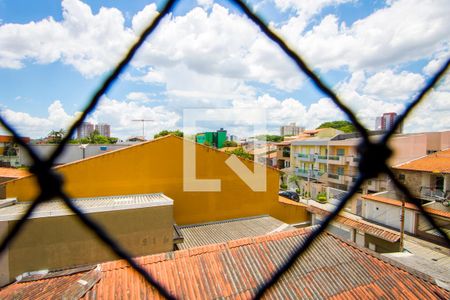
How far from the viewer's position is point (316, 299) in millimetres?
3518

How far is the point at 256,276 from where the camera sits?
385 centimetres

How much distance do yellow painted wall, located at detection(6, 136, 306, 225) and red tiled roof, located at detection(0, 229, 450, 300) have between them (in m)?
3.26

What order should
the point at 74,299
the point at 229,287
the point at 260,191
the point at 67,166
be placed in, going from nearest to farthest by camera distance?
the point at 74,299, the point at 229,287, the point at 67,166, the point at 260,191

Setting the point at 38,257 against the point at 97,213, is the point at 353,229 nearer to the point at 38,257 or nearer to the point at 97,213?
the point at 97,213

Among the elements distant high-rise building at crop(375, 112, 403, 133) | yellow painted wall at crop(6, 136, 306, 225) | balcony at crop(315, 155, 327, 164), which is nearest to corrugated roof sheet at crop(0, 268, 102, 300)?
yellow painted wall at crop(6, 136, 306, 225)

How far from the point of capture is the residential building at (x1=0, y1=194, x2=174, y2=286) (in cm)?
461

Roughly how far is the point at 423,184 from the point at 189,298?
11890mm

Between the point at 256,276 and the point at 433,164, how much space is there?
10.3 m

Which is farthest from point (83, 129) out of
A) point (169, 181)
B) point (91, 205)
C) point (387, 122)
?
point (169, 181)

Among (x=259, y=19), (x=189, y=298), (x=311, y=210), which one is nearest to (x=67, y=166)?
(x=189, y=298)

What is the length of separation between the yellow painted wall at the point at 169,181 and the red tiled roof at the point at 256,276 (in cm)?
326

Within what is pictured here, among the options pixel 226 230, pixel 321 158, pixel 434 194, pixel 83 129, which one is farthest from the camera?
pixel 321 158

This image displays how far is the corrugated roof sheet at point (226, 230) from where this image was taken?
658 cm

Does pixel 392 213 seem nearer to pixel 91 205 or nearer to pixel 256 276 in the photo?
pixel 256 276
